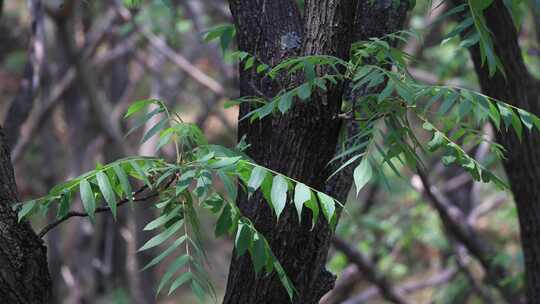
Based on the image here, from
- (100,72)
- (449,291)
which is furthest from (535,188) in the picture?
(100,72)

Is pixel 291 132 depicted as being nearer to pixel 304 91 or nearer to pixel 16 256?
pixel 304 91

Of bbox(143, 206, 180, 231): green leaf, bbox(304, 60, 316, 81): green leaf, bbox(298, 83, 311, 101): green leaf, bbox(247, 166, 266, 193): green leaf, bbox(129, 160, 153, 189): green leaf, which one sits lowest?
bbox(143, 206, 180, 231): green leaf

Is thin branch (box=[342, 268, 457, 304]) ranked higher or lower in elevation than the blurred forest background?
lower

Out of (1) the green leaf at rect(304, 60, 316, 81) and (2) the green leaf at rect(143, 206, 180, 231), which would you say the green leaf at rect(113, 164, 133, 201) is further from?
(1) the green leaf at rect(304, 60, 316, 81)

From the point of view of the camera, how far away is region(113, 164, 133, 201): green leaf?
7.07 feet

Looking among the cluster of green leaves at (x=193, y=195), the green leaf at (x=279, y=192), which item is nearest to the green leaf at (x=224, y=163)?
the cluster of green leaves at (x=193, y=195)

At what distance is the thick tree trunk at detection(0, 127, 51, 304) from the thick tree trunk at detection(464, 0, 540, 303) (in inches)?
92.5

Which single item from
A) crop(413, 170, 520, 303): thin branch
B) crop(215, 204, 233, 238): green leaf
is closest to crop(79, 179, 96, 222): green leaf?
crop(215, 204, 233, 238): green leaf

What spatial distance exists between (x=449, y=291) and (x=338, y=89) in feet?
18.5

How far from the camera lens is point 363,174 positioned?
218 cm

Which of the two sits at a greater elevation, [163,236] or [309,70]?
[309,70]

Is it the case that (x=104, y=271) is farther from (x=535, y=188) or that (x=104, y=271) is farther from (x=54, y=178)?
(x=535, y=188)

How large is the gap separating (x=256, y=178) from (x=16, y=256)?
0.84 metres

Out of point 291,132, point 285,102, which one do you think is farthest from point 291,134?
point 285,102
